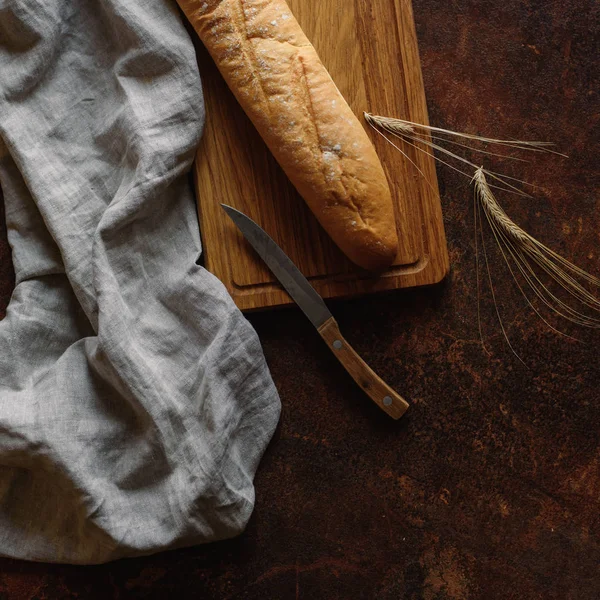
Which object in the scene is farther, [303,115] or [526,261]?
[526,261]

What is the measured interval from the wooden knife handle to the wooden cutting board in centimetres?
11

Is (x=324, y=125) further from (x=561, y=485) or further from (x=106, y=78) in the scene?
(x=561, y=485)

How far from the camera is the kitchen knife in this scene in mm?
1526

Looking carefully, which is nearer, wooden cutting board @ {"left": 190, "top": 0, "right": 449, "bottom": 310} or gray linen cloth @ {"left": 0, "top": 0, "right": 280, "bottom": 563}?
gray linen cloth @ {"left": 0, "top": 0, "right": 280, "bottom": 563}

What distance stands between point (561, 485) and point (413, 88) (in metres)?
1.16

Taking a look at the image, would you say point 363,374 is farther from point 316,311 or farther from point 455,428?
point 455,428

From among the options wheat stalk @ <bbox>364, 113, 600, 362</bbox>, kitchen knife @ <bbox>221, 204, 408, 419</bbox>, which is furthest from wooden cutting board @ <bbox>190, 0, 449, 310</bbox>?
wheat stalk @ <bbox>364, 113, 600, 362</bbox>

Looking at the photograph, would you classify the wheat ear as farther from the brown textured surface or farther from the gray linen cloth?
the gray linen cloth

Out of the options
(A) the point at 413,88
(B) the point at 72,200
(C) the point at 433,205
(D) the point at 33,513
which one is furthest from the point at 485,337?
(D) the point at 33,513

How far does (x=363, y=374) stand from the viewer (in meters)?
1.55

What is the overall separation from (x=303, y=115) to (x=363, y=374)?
0.68 meters

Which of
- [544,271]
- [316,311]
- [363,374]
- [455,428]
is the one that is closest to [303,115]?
[316,311]

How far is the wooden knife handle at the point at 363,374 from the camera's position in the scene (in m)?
1.55

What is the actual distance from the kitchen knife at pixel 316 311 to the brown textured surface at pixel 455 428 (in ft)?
0.24
